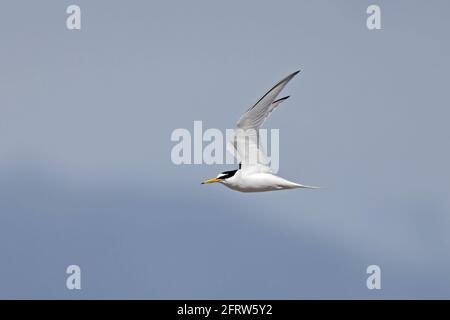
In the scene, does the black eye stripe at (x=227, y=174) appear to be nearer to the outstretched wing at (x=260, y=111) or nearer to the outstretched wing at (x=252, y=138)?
the outstretched wing at (x=252, y=138)

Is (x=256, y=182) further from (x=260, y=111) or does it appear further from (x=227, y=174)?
(x=260, y=111)

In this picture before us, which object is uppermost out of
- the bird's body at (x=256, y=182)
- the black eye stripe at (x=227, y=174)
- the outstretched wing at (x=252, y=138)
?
the outstretched wing at (x=252, y=138)

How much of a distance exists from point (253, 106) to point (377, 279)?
249 inches

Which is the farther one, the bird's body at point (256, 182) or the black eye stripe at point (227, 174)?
the black eye stripe at point (227, 174)

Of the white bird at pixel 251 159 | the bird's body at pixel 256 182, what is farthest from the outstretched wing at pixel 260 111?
the bird's body at pixel 256 182

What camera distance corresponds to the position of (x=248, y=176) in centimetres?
2195

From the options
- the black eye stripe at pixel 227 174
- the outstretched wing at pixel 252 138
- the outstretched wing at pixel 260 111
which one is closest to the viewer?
the outstretched wing at pixel 260 111

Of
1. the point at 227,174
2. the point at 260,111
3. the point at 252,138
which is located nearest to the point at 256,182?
the point at 227,174

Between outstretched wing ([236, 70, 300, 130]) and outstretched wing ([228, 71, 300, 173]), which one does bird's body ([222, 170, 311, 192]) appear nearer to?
outstretched wing ([228, 71, 300, 173])

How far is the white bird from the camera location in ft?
70.5

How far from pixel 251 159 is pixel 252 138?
0.51 meters

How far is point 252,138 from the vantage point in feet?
71.8

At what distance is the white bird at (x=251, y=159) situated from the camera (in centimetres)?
2150
